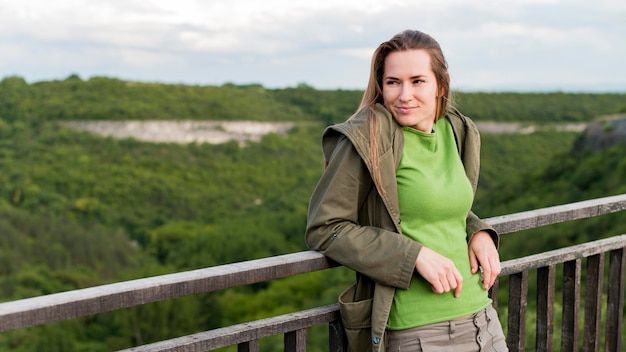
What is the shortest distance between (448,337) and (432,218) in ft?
1.14

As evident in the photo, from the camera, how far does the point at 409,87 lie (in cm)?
212

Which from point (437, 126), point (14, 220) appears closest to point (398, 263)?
point (437, 126)

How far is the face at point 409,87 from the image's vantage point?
2.10 metres

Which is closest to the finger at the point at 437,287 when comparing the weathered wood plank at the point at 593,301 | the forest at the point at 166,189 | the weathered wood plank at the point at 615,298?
the weathered wood plank at the point at 593,301

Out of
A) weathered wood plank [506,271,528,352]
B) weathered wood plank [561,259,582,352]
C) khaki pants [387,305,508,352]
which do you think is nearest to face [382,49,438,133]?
khaki pants [387,305,508,352]

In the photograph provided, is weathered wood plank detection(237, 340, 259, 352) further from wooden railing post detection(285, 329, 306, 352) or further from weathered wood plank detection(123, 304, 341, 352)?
wooden railing post detection(285, 329, 306, 352)

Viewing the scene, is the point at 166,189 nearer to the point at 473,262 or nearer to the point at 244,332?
the point at 473,262

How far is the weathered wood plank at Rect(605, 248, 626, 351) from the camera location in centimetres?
315

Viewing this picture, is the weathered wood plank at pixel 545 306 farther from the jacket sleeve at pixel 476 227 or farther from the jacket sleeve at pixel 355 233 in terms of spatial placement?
the jacket sleeve at pixel 355 233

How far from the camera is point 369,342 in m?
2.05

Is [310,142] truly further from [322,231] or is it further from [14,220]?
[322,231]

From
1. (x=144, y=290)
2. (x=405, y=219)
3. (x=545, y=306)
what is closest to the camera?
(x=144, y=290)

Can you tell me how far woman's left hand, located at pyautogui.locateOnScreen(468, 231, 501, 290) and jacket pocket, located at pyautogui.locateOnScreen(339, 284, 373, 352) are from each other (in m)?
0.38

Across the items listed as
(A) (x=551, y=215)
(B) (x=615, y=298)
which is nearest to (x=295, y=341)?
(A) (x=551, y=215)
